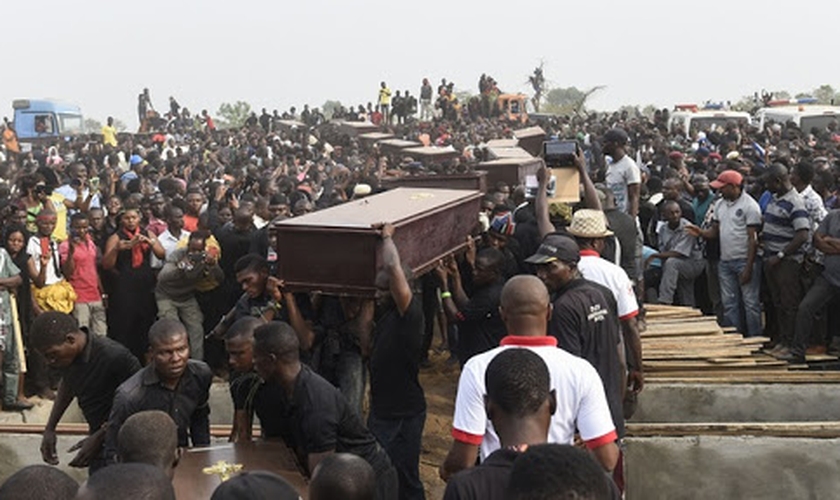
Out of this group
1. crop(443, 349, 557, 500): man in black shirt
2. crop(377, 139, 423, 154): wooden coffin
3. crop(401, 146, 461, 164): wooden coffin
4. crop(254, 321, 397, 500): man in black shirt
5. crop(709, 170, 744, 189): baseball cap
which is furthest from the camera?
crop(377, 139, 423, 154): wooden coffin

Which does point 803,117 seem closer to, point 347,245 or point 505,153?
point 505,153

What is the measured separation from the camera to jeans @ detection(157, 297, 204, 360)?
311 inches

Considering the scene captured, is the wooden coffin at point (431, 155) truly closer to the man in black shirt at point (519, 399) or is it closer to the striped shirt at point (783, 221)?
the striped shirt at point (783, 221)

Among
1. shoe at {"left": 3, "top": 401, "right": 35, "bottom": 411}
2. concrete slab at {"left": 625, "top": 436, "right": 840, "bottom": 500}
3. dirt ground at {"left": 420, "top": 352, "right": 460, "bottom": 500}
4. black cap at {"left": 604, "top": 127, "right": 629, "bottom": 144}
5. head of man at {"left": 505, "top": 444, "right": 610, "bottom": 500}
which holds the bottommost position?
dirt ground at {"left": 420, "top": 352, "right": 460, "bottom": 500}

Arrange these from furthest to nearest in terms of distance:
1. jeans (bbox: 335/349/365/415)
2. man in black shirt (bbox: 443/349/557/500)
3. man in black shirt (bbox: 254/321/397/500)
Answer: jeans (bbox: 335/349/365/415) → man in black shirt (bbox: 254/321/397/500) → man in black shirt (bbox: 443/349/557/500)

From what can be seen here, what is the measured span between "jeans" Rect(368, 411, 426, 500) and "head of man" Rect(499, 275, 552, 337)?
1.54 meters

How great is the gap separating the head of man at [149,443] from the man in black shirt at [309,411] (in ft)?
2.30

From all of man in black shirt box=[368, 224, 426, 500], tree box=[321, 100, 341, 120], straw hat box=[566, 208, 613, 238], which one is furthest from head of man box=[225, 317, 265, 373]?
tree box=[321, 100, 341, 120]

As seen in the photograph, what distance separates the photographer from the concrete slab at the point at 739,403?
23.1 ft

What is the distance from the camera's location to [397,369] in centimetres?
515

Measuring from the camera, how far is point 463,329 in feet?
20.1

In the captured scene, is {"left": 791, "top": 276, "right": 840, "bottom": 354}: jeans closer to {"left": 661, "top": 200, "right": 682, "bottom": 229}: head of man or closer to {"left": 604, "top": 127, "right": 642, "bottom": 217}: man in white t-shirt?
{"left": 661, "top": 200, "right": 682, "bottom": 229}: head of man

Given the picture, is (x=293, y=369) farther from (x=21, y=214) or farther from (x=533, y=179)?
(x=21, y=214)

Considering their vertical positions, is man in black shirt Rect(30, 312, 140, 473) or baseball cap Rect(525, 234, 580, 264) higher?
baseball cap Rect(525, 234, 580, 264)
